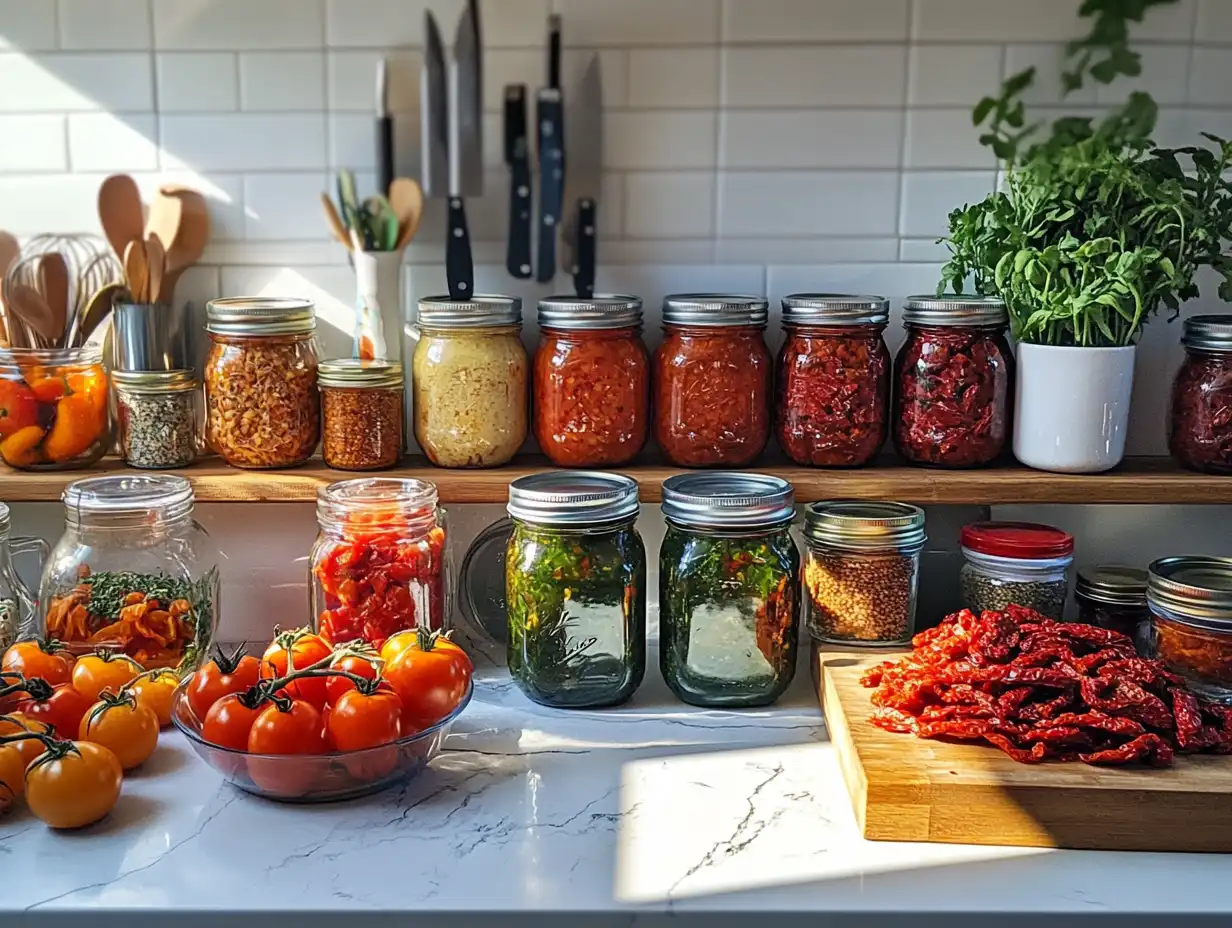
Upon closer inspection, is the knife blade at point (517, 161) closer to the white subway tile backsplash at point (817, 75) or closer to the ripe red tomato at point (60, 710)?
the white subway tile backsplash at point (817, 75)

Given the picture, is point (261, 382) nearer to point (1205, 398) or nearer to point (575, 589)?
point (575, 589)

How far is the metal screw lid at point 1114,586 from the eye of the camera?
1349 millimetres

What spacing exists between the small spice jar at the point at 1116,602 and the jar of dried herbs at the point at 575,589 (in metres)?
0.50

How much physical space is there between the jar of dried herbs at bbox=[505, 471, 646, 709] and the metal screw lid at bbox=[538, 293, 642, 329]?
17 centimetres

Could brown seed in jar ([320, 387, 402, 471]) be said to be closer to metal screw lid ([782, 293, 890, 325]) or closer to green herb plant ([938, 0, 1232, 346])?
metal screw lid ([782, 293, 890, 325])

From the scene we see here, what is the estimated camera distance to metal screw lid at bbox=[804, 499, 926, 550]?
1322 mm

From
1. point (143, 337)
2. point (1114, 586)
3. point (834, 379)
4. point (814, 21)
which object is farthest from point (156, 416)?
point (1114, 586)

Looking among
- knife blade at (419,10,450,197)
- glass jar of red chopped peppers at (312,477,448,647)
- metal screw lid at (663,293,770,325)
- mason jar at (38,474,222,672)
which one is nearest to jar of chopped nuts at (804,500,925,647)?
metal screw lid at (663,293,770,325)

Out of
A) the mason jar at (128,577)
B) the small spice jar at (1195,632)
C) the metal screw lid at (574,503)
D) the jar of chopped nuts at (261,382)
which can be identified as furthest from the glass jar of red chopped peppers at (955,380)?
the mason jar at (128,577)

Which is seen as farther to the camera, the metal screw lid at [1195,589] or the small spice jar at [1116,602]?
the small spice jar at [1116,602]

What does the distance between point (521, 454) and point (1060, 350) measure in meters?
0.62

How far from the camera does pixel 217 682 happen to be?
113cm

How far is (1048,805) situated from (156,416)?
1.01 meters

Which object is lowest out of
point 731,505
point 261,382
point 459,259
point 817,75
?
point 731,505
